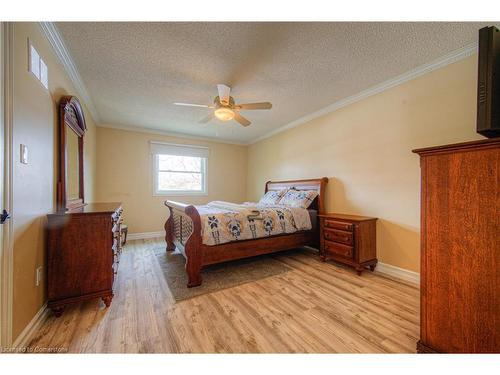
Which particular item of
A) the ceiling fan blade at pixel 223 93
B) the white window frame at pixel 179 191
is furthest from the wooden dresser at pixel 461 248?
the white window frame at pixel 179 191

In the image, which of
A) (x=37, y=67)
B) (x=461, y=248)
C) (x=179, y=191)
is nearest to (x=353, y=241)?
(x=461, y=248)

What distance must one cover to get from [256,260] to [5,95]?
115 inches

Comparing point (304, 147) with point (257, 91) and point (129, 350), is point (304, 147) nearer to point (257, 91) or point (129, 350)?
point (257, 91)

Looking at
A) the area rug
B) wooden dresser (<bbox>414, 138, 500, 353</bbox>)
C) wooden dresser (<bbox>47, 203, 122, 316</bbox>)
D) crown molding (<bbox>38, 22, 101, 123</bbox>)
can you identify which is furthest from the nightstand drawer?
crown molding (<bbox>38, 22, 101, 123</bbox>)

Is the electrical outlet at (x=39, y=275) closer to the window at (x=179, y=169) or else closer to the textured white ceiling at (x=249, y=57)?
the textured white ceiling at (x=249, y=57)

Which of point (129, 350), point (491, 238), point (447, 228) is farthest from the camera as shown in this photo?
point (129, 350)

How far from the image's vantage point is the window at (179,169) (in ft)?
15.2

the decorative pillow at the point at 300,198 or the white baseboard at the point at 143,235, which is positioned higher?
the decorative pillow at the point at 300,198

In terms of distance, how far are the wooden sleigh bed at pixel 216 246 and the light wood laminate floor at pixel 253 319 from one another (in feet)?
1.30

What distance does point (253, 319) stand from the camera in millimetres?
1637

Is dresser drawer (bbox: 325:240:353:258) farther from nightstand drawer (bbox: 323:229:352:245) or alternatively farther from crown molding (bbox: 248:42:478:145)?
crown molding (bbox: 248:42:478:145)

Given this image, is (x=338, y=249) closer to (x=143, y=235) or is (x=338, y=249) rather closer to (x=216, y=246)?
(x=216, y=246)
